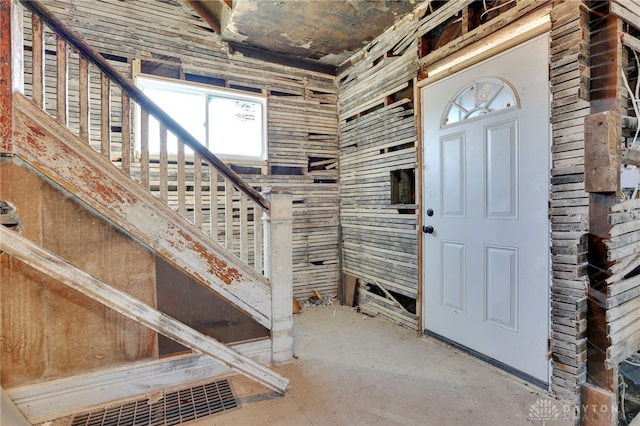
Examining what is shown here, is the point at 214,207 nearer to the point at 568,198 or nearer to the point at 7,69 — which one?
the point at 7,69

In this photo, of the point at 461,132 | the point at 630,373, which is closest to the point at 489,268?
the point at 461,132

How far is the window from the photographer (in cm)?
308

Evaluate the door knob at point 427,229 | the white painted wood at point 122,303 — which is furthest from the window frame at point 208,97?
the door knob at point 427,229

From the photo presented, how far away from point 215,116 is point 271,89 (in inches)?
28.5

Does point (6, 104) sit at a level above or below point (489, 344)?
above

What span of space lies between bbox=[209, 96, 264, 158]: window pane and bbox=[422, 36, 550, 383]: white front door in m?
1.84

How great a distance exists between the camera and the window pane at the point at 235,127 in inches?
131

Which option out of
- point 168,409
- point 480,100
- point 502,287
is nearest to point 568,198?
point 502,287

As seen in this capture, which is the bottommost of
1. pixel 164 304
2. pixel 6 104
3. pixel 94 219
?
pixel 164 304

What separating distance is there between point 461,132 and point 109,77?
7.86 feet

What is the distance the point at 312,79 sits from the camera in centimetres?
379

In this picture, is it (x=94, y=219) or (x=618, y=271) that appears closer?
(x=618, y=271)

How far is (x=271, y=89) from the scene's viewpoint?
356 cm

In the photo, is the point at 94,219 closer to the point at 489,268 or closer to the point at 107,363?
the point at 107,363
